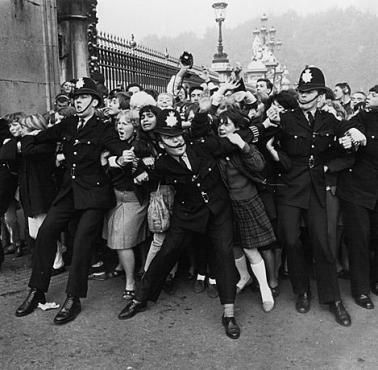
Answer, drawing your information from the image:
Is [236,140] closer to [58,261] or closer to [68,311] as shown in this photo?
[68,311]

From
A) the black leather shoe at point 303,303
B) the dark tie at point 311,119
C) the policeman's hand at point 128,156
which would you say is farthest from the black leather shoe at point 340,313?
the policeman's hand at point 128,156

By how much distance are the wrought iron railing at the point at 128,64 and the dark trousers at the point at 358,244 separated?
720 centimetres

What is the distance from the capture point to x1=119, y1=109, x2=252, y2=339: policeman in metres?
4.16

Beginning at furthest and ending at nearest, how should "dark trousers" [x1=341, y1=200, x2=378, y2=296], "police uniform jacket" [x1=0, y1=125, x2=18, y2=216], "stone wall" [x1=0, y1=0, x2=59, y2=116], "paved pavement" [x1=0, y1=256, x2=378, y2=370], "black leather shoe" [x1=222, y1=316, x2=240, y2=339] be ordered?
1. "stone wall" [x1=0, y1=0, x2=59, y2=116]
2. "police uniform jacket" [x1=0, y1=125, x2=18, y2=216]
3. "dark trousers" [x1=341, y1=200, x2=378, y2=296]
4. "black leather shoe" [x1=222, y1=316, x2=240, y2=339]
5. "paved pavement" [x1=0, y1=256, x2=378, y2=370]

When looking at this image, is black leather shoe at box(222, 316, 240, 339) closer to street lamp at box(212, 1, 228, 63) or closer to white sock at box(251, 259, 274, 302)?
white sock at box(251, 259, 274, 302)

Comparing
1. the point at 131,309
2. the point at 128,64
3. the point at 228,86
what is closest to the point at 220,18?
the point at 128,64

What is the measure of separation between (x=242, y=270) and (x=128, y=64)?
8.31 meters

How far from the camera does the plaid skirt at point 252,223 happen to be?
14.7ft

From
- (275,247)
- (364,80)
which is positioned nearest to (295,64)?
(364,80)

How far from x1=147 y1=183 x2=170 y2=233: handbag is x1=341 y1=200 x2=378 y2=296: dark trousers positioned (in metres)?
1.60

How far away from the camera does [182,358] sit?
12.2ft

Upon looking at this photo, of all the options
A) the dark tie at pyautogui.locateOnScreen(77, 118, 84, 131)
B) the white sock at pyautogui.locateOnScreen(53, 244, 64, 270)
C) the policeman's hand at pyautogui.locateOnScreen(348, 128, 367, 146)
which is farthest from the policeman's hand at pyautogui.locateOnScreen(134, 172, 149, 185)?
the policeman's hand at pyautogui.locateOnScreen(348, 128, 367, 146)

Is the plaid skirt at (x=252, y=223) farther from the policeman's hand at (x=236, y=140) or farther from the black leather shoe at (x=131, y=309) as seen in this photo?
the black leather shoe at (x=131, y=309)

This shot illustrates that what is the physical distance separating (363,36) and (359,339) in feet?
316
